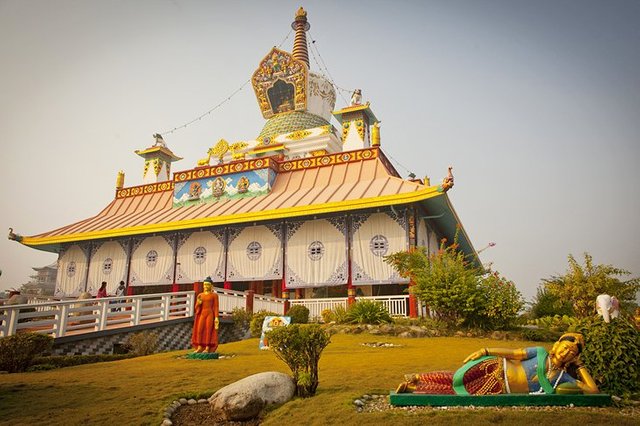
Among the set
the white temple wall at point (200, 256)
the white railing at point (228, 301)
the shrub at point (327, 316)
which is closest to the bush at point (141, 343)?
the white railing at point (228, 301)

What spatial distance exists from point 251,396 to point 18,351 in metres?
6.12

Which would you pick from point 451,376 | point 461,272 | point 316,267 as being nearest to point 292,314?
point 316,267

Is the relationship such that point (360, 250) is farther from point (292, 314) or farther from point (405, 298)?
point (292, 314)

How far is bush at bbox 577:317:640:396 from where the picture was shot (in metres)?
5.36

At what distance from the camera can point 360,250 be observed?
18.4 meters

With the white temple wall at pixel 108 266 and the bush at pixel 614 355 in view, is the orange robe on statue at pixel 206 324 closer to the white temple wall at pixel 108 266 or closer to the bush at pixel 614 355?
the bush at pixel 614 355

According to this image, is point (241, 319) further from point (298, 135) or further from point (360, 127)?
point (298, 135)

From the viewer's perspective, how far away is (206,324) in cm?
1041

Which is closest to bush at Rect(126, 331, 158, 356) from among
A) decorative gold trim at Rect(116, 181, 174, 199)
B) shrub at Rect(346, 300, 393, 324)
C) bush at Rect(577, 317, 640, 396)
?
shrub at Rect(346, 300, 393, 324)

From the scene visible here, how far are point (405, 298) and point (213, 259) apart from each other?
929 cm

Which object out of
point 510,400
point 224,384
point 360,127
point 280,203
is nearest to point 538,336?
point 510,400

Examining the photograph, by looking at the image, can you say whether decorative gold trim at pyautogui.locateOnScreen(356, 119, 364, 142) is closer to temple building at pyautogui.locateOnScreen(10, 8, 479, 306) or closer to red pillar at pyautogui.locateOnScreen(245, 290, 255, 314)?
temple building at pyautogui.locateOnScreen(10, 8, 479, 306)

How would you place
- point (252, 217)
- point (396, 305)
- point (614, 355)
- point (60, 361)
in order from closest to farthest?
point (614, 355), point (60, 361), point (396, 305), point (252, 217)

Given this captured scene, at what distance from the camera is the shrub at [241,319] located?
624 inches
